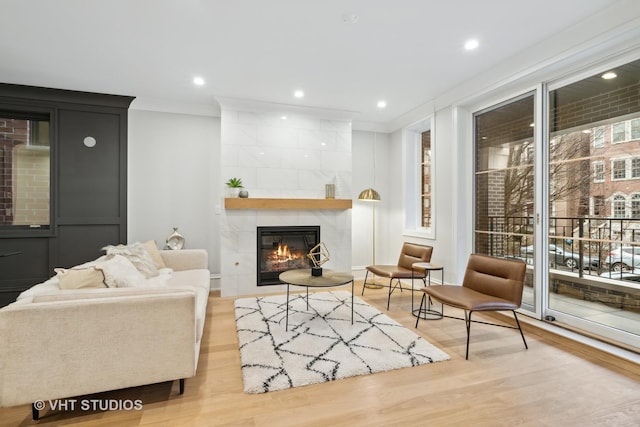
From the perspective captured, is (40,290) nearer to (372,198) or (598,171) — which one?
(372,198)

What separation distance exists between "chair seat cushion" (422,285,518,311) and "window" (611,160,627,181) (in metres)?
1.31

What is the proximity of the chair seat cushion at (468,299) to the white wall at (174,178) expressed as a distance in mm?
3130

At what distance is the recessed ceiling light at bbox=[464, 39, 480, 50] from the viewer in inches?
110

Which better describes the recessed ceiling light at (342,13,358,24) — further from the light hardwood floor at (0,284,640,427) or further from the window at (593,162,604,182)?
the light hardwood floor at (0,284,640,427)

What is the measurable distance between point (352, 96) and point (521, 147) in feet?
6.79

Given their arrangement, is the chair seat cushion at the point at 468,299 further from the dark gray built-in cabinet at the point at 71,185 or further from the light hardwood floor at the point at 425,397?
the dark gray built-in cabinet at the point at 71,185

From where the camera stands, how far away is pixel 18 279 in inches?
148

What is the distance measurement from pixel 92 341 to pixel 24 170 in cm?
346

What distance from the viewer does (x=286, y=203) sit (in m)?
4.39

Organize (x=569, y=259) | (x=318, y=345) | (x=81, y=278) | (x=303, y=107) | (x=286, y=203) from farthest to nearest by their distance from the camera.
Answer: (x=303, y=107), (x=286, y=203), (x=569, y=259), (x=318, y=345), (x=81, y=278)

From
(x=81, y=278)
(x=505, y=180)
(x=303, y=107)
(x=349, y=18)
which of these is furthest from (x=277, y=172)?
(x=505, y=180)

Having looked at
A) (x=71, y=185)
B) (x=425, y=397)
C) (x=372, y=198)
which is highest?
(x=71, y=185)

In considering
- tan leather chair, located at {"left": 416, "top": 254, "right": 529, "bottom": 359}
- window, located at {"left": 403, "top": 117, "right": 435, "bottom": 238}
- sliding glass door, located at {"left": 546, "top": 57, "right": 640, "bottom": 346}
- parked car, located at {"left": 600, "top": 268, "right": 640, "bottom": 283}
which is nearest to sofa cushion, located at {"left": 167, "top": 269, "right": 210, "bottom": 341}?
tan leather chair, located at {"left": 416, "top": 254, "right": 529, "bottom": 359}

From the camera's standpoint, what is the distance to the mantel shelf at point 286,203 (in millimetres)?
4211
